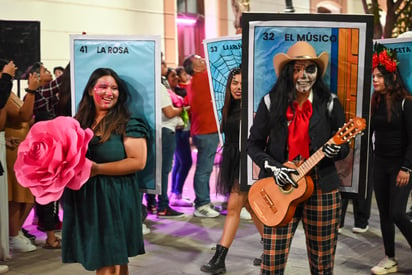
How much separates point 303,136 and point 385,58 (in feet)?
4.63

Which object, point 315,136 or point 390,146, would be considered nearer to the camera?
point 315,136

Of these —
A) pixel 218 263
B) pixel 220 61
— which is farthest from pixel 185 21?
pixel 218 263

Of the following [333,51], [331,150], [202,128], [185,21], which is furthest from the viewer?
[185,21]

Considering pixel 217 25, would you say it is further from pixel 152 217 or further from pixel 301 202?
pixel 301 202

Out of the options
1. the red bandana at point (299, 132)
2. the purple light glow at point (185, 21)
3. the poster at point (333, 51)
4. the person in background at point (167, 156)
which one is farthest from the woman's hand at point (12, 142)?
the purple light glow at point (185, 21)

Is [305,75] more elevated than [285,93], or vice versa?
[305,75]

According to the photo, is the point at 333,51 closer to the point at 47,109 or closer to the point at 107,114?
the point at 107,114

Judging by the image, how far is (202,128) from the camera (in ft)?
26.2

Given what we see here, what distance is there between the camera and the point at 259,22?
4141 mm

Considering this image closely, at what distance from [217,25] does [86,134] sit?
11.4 meters

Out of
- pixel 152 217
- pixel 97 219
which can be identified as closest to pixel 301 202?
pixel 97 219

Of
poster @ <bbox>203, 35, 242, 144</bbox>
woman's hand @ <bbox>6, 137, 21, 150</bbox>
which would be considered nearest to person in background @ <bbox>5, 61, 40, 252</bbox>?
woman's hand @ <bbox>6, 137, 21, 150</bbox>

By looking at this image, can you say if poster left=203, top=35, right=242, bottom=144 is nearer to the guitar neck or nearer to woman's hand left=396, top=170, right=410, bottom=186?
woman's hand left=396, top=170, right=410, bottom=186

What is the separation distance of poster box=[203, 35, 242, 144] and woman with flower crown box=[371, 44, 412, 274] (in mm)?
1112
